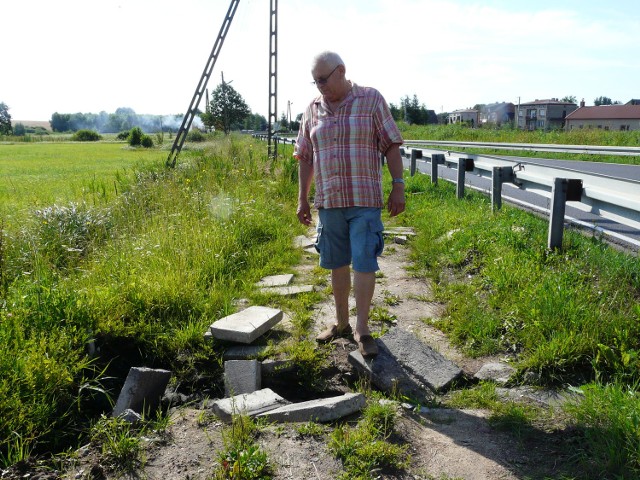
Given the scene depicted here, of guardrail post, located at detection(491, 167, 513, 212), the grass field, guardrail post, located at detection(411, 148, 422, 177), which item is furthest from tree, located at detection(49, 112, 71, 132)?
guardrail post, located at detection(491, 167, 513, 212)

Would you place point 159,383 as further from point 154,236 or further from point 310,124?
point 154,236

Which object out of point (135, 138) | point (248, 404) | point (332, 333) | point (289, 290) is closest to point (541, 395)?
point (332, 333)

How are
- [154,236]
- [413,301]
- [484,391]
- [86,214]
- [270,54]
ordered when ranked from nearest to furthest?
[484,391] < [413,301] < [154,236] < [86,214] < [270,54]

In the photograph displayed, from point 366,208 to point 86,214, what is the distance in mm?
5052

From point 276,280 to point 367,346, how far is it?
1956mm

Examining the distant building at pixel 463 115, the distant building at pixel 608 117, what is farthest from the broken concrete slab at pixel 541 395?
the distant building at pixel 463 115

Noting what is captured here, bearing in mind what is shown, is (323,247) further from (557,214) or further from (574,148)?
(574,148)

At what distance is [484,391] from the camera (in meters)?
3.11

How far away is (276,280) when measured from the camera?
519 cm

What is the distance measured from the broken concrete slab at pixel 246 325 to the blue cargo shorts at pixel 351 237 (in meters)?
0.63

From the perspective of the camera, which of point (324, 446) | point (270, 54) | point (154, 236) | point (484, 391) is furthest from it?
point (270, 54)

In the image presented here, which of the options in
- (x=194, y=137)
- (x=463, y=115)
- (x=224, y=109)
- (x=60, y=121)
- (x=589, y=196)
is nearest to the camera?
(x=589, y=196)

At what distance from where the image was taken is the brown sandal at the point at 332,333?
377 cm

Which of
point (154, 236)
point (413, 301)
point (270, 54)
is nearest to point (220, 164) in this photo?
point (270, 54)
